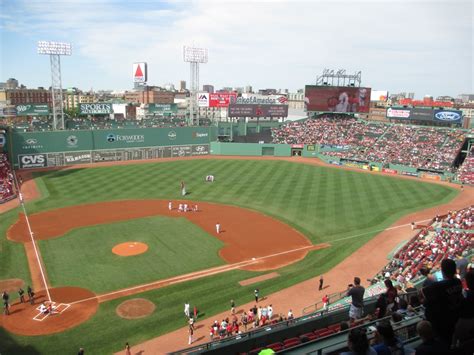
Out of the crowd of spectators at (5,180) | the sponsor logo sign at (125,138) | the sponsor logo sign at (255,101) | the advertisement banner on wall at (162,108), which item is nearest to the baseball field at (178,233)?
the crowd of spectators at (5,180)

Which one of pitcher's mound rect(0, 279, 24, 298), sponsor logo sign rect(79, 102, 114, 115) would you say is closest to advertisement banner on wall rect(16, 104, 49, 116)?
sponsor logo sign rect(79, 102, 114, 115)

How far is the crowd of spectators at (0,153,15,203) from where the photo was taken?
135 feet

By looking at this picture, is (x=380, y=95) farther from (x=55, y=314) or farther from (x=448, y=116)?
(x=55, y=314)

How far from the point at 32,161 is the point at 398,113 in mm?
59700

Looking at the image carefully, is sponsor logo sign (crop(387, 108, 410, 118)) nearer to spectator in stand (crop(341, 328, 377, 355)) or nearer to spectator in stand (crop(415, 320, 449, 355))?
spectator in stand (crop(415, 320, 449, 355))

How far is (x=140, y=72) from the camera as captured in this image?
84125 millimetres

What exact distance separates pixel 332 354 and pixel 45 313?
18079 mm

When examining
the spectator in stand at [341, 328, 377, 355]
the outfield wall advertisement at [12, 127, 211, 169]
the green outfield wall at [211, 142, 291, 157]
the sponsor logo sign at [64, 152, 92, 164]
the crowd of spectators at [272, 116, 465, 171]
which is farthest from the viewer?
the green outfield wall at [211, 142, 291, 157]

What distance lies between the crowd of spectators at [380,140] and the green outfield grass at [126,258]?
126ft

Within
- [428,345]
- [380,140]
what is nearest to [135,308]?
[428,345]

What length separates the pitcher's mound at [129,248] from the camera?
27.4 m

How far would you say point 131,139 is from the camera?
6228 centimetres

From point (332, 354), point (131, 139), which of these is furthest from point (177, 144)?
point (332, 354)

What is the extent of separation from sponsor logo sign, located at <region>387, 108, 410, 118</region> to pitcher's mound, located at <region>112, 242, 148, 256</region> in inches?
2196
